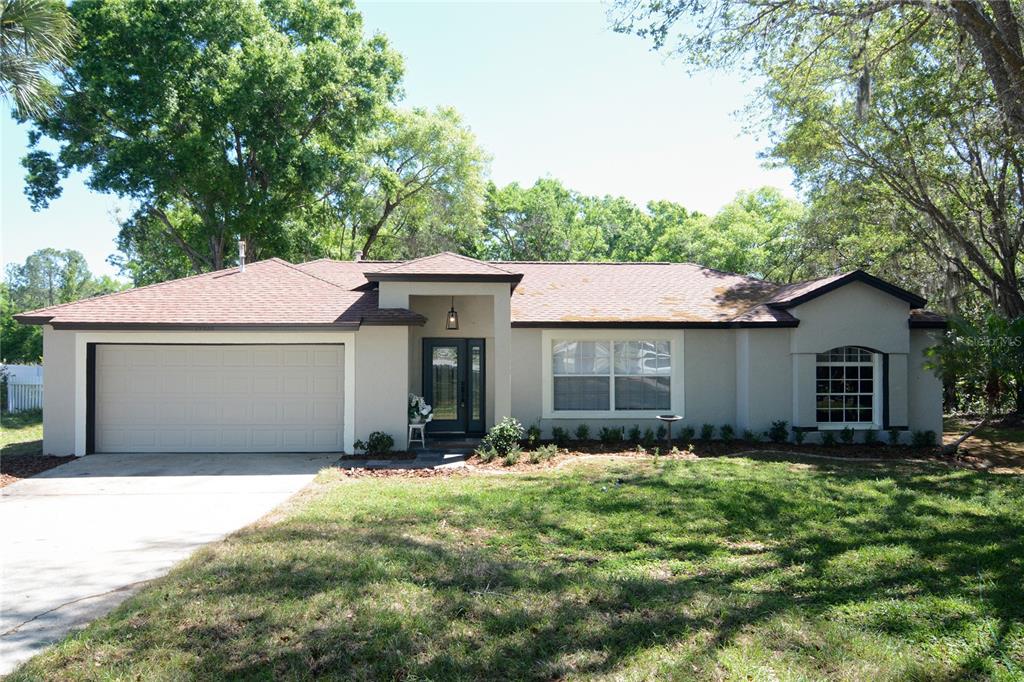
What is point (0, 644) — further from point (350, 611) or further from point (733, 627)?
point (733, 627)

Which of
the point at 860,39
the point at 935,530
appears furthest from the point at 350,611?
the point at 860,39

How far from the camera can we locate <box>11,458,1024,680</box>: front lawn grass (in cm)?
409

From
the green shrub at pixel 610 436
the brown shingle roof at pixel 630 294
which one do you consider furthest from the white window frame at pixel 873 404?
the green shrub at pixel 610 436

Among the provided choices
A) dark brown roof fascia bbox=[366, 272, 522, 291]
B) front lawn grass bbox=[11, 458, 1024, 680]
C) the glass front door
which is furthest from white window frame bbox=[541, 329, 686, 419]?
front lawn grass bbox=[11, 458, 1024, 680]

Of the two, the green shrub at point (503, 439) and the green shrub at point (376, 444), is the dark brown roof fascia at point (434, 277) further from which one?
the green shrub at point (376, 444)

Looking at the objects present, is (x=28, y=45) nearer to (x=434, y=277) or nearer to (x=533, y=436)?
(x=434, y=277)

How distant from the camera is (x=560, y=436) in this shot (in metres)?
13.5

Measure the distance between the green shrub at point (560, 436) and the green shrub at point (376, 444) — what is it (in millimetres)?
3473

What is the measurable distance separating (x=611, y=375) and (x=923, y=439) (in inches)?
267

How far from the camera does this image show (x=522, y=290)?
15391 mm

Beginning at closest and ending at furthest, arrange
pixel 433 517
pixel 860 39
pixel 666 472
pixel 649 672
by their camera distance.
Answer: pixel 649 672 < pixel 433 517 < pixel 666 472 < pixel 860 39

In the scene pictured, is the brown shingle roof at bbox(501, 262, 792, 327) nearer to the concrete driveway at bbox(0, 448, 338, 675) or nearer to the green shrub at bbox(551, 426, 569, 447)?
the green shrub at bbox(551, 426, 569, 447)

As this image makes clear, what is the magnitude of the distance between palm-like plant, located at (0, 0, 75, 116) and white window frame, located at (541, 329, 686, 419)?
10.9 meters

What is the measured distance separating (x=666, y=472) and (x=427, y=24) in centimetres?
1182
